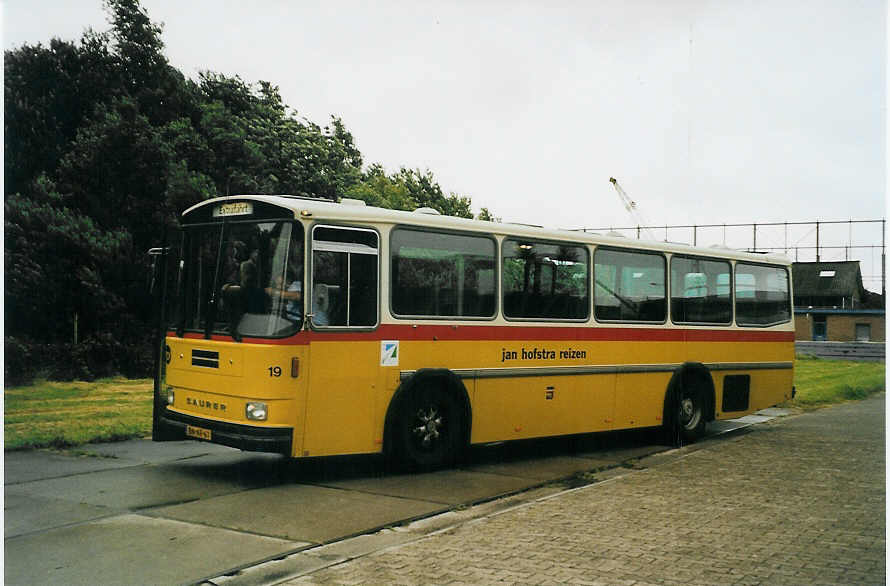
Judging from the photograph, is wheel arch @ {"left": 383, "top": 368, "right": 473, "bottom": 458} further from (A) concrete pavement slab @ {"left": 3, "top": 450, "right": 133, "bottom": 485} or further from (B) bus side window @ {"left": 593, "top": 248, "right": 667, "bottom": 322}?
(A) concrete pavement slab @ {"left": 3, "top": 450, "right": 133, "bottom": 485}

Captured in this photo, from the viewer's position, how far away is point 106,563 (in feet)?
21.2

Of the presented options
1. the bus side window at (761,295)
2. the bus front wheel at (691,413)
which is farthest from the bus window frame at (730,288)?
the bus front wheel at (691,413)

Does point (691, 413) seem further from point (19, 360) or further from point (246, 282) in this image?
point (19, 360)

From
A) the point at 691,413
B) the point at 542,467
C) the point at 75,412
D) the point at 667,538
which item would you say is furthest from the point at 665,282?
the point at 75,412

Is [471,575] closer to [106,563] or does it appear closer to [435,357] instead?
[106,563]

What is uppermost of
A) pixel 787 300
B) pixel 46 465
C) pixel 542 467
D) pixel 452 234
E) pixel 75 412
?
pixel 452 234

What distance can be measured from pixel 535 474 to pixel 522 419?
3.05 feet

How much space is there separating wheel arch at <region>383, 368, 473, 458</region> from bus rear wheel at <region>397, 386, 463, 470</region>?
2.4 inches

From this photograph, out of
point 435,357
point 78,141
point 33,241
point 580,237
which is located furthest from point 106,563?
point 78,141

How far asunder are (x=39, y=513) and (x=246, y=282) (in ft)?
9.41

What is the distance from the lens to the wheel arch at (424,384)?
10.1m

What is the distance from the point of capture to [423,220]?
10531 millimetres

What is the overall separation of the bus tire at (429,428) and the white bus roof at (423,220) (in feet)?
5.86

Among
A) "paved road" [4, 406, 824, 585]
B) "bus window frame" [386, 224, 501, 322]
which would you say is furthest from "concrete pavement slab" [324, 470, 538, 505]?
"bus window frame" [386, 224, 501, 322]
